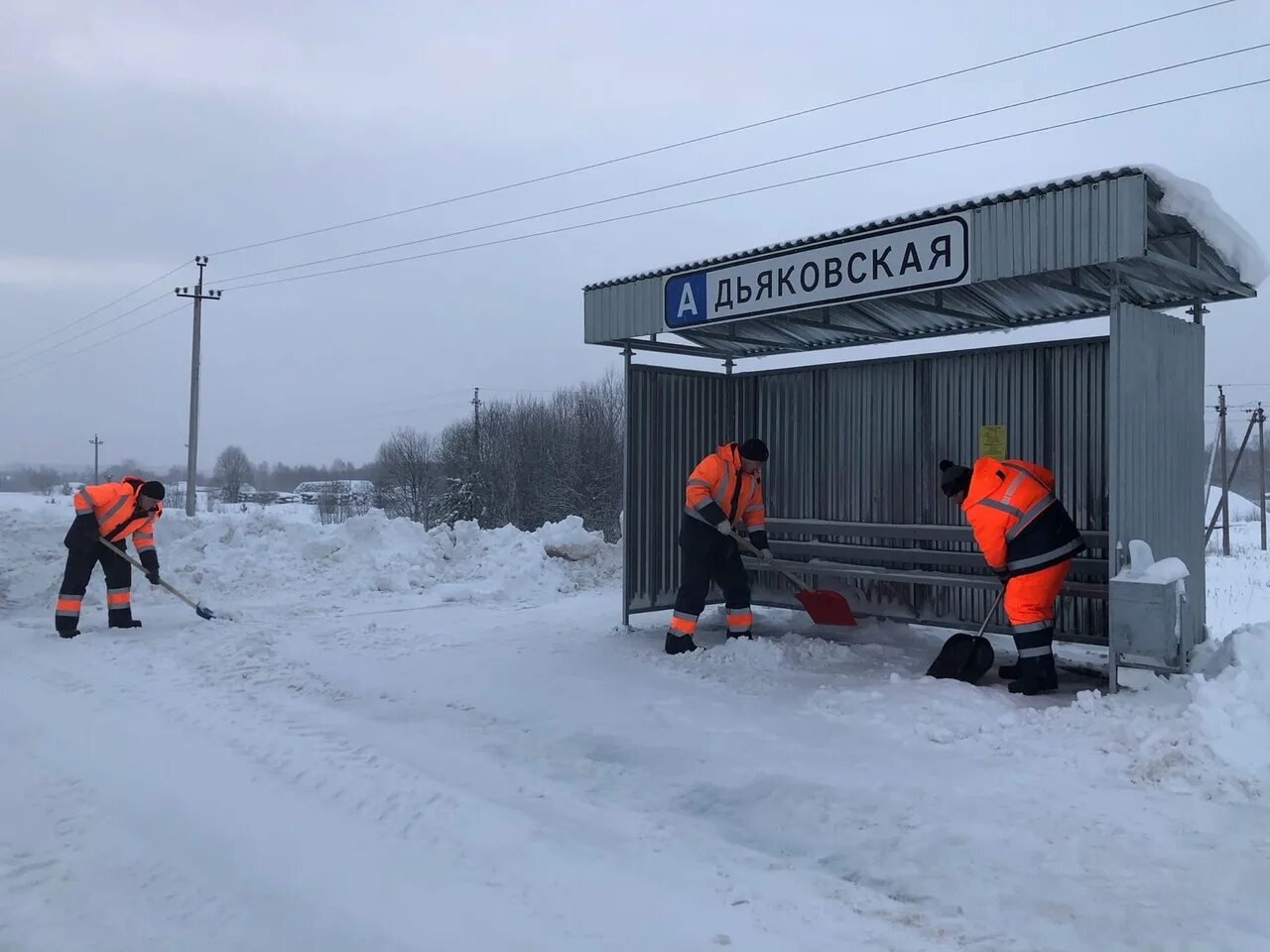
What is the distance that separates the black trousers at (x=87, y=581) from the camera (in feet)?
30.2

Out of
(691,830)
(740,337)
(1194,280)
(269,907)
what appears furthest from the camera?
(740,337)

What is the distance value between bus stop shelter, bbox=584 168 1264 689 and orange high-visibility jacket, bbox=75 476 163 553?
537 centimetres

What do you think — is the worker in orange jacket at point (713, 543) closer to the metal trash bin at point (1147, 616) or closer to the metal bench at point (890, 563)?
the metal bench at point (890, 563)

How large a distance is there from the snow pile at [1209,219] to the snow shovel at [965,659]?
301 cm

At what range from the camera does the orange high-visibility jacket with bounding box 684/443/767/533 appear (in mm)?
8156

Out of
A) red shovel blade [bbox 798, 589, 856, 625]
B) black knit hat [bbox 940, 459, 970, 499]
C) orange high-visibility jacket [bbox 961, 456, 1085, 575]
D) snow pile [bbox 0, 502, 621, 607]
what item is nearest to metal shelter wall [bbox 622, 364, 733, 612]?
red shovel blade [bbox 798, 589, 856, 625]

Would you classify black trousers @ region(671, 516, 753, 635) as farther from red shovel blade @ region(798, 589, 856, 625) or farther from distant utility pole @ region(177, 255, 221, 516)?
distant utility pole @ region(177, 255, 221, 516)

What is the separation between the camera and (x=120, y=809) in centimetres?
462

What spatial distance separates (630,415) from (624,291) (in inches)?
49.4

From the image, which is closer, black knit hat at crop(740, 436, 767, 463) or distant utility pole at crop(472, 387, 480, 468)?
black knit hat at crop(740, 436, 767, 463)

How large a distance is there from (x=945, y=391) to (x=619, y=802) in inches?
226

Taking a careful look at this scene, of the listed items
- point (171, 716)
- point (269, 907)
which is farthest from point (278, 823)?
point (171, 716)

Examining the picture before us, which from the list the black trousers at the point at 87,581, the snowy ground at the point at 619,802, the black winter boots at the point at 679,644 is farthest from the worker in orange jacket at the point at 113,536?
the black winter boots at the point at 679,644

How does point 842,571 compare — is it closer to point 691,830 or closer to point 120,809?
point 691,830
